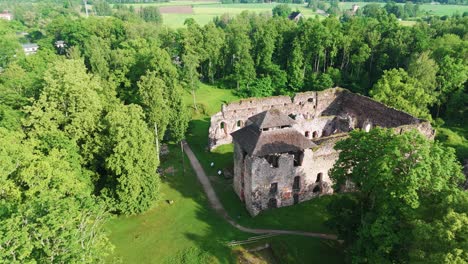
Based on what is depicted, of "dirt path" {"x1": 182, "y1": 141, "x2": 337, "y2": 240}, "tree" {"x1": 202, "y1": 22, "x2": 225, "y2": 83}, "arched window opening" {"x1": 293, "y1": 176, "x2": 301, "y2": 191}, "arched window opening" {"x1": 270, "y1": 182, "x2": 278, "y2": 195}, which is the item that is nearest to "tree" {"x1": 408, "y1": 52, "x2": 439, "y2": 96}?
"arched window opening" {"x1": 293, "y1": 176, "x2": 301, "y2": 191}

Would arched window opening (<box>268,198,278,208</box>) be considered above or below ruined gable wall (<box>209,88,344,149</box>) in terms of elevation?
below

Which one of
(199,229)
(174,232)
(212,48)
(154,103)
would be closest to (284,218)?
(199,229)

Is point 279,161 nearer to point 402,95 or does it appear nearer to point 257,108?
point 257,108

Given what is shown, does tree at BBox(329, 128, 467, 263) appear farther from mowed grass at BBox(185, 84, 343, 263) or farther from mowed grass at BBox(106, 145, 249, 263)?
mowed grass at BBox(106, 145, 249, 263)

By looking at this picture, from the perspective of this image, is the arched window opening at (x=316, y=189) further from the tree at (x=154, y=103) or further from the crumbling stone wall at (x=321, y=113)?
the tree at (x=154, y=103)

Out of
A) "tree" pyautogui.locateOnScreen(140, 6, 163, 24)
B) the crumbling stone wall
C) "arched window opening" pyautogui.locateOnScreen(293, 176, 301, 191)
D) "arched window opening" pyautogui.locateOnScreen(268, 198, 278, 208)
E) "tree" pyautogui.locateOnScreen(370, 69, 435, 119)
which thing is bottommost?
"arched window opening" pyautogui.locateOnScreen(268, 198, 278, 208)

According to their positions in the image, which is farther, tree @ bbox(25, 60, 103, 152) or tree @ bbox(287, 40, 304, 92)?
tree @ bbox(287, 40, 304, 92)
